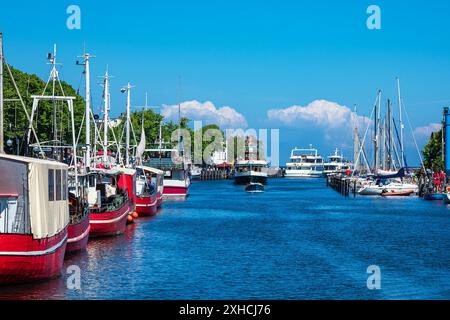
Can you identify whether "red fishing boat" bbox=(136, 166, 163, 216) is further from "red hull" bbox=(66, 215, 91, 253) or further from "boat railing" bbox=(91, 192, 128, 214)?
"red hull" bbox=(66, 215, 91, 253)

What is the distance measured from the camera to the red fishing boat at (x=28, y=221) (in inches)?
1264

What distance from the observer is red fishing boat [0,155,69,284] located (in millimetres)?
32094

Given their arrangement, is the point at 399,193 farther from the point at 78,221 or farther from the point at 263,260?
the point at 78,221

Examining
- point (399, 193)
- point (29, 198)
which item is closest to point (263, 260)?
point (29, 198)

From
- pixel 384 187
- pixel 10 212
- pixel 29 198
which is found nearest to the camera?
pixel 29 198

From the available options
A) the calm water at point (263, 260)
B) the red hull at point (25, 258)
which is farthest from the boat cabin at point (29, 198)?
the calm water at point (263, 260)

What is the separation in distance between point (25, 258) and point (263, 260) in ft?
60.0

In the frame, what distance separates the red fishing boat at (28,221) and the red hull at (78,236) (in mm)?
7190

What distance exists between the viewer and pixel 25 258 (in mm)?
32375

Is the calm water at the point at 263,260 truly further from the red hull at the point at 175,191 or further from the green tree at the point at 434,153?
the green tree at the point at 434,153

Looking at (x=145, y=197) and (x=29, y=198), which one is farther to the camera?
(x=145, y=197)

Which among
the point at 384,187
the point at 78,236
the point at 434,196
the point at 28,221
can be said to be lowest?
the point at 434,196
